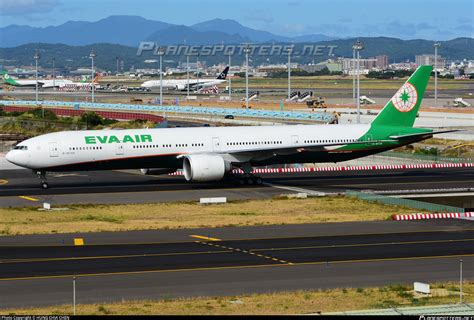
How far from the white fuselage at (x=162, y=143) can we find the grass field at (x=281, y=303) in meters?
34.0

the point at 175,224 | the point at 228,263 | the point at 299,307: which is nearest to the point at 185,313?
the point at 299,307

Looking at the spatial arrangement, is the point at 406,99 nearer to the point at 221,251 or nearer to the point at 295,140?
the point at 295,140

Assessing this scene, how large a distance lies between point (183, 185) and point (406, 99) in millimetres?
18176

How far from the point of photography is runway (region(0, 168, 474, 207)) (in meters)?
61.2

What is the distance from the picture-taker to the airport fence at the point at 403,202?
53.8 meters

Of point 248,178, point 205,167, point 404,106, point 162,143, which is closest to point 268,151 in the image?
point 248,178

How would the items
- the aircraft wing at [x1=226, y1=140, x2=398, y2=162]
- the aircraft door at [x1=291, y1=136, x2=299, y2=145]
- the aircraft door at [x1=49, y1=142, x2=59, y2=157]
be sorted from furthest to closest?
1. the aircraft door at [x1=291, y1=136, x2=299, y2=145]
2. the aircraft wing at [x1=226, y1=140, x2=398, y2=162]
3. the aircraft door at [x1=49, y1=142, x2=59, y2=157]

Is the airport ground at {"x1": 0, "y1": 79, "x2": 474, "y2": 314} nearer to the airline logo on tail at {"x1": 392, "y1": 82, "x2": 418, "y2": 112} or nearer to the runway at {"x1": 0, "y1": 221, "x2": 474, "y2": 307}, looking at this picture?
the runway at {"x1": 0, "y1": 221, "x2": 474, "y2": 307}

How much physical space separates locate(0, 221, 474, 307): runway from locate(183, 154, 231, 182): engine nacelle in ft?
54.2

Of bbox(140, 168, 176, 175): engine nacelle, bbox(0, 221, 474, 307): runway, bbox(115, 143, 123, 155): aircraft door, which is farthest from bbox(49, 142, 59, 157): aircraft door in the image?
bbox(0, 221, 474, 307): runway

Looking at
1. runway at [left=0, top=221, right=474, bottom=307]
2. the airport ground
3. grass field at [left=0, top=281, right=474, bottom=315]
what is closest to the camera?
grass field at [left=0, top=281, right=474, bottom=315]

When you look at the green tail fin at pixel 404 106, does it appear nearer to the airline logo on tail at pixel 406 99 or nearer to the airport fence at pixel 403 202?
the airline logo on tail at pixel 406 99

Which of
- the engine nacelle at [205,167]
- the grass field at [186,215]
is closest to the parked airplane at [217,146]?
the engine nacelle at [205,167]

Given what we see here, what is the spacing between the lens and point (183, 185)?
6762 centimetres
